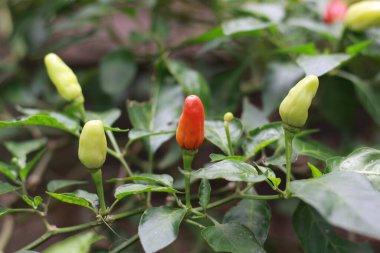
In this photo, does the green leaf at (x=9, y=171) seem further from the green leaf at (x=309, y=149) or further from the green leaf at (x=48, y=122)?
the green leaf at (x=309, y=149)

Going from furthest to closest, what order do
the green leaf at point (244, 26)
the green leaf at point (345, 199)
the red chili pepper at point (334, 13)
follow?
1. the red chili pepper at point (334, 13)
2. the green leaf at point (244, 26)
3. the green leaf at point (345, 199)

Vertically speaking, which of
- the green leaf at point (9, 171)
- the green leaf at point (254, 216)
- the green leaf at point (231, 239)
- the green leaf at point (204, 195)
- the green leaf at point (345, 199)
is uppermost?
the green leaf at point (345, 199)

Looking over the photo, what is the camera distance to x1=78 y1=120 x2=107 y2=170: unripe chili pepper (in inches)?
22.9

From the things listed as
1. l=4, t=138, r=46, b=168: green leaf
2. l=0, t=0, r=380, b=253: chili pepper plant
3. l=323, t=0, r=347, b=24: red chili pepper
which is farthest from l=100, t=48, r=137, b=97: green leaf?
l=323, t=0, r=347, b=24: red chili pepper

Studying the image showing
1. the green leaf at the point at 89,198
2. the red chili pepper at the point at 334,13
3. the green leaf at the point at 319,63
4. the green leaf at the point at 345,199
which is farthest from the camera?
the red chili pepper at the point at 334,13

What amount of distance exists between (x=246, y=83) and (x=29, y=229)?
0.83 meters

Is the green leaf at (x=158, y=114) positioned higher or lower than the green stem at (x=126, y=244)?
higher

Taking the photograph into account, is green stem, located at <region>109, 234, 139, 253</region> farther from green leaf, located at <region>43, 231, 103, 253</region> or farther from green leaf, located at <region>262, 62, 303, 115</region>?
green leaf, located at <region>262, 62, 303, 115</region>

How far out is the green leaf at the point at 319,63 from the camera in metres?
0.76

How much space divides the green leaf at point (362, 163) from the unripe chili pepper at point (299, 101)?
0.07m

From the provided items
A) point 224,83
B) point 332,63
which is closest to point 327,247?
point 332,63

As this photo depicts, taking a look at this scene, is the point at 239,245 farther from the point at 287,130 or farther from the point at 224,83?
the point at 224,83

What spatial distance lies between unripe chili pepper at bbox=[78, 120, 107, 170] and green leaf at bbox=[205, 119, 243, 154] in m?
0.18

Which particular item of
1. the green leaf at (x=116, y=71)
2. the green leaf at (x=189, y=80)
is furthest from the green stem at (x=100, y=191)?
the green leaf at (x=116, y=71)
